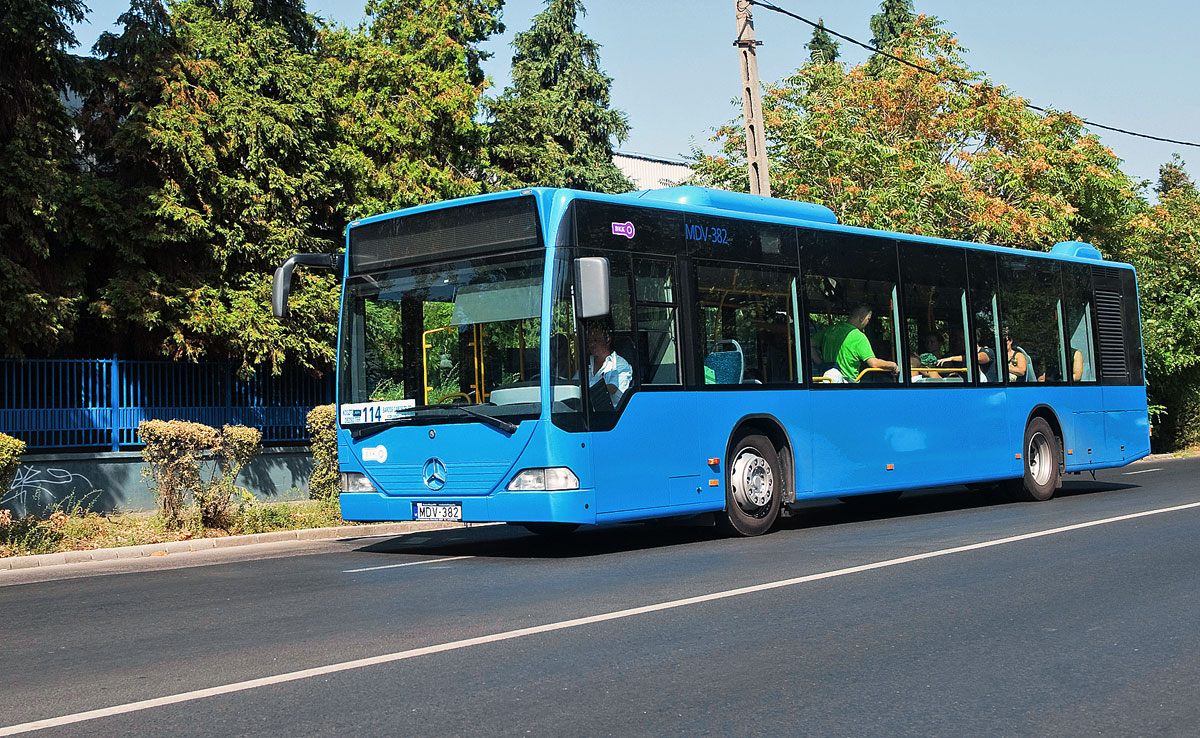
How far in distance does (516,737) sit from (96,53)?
59.4 feet

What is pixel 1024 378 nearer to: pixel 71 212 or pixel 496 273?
pixel 496 273

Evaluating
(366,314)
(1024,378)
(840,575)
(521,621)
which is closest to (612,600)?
(521,621)

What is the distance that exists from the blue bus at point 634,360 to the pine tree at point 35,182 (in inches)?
278

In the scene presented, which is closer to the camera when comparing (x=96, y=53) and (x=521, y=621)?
(x=521, y=621)

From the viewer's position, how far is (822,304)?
43.8 feet

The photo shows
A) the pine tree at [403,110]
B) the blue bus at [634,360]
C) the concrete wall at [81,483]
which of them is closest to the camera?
the blue bus at [634,360]

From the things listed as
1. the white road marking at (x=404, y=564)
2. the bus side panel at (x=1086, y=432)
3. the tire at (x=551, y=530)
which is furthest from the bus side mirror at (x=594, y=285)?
the bus side panel at (x=1086, y=432)

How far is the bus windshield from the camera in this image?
10.7 metres

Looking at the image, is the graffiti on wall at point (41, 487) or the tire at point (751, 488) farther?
the graffiti on wall at point (41, 487)

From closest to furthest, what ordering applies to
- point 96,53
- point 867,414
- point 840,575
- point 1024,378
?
point 840,575 < point 867,414 < point 1024,378 < point 96,53

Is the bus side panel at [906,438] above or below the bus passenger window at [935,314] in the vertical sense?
below

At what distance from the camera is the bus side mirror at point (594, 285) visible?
33.8ft

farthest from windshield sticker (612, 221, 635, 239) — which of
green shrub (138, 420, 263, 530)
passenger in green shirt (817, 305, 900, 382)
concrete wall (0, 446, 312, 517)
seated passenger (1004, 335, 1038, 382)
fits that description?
concrete wall (0, 446, 312, 517)

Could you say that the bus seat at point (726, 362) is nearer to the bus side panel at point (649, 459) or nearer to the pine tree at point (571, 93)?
the bus side panel at point (649, 459)
